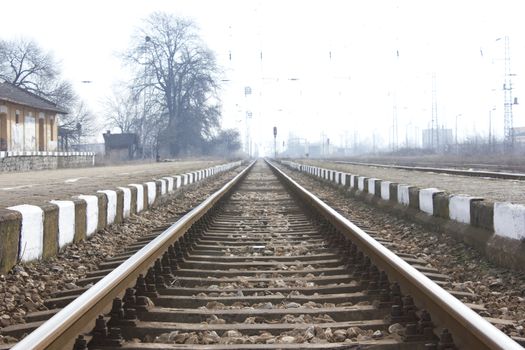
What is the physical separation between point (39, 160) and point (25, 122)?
8491 mm

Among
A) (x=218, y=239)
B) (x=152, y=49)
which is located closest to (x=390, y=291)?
(x=218, y=239)

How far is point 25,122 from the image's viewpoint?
135 feet

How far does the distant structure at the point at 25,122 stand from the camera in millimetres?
37156

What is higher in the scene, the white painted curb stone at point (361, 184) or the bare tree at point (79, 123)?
the bare tree at point (79, 123)

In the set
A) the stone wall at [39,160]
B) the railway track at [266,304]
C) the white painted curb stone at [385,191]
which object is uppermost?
the stone wall at [39,160]

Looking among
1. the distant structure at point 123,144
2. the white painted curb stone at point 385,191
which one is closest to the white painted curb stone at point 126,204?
the white painted curb stone at point 385,191

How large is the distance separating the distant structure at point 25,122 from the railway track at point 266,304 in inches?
1294

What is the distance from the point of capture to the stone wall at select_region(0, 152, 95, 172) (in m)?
28.8

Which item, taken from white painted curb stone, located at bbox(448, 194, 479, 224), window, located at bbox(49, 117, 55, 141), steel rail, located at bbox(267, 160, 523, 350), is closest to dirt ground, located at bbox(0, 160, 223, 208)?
steel rail, located at bbox(267, 160, 523, 350)

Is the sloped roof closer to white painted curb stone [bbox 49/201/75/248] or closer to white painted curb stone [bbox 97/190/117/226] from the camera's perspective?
white painted curb stone [bbox 97/190/117/226]

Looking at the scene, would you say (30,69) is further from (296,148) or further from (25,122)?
(296,148)

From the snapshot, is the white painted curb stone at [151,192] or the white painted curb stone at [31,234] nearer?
the white painted curb stone at [31,234]

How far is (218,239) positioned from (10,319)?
3.95 m

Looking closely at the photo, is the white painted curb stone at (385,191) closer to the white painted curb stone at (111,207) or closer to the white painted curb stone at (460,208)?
the white painted curb stone at (460,208)
